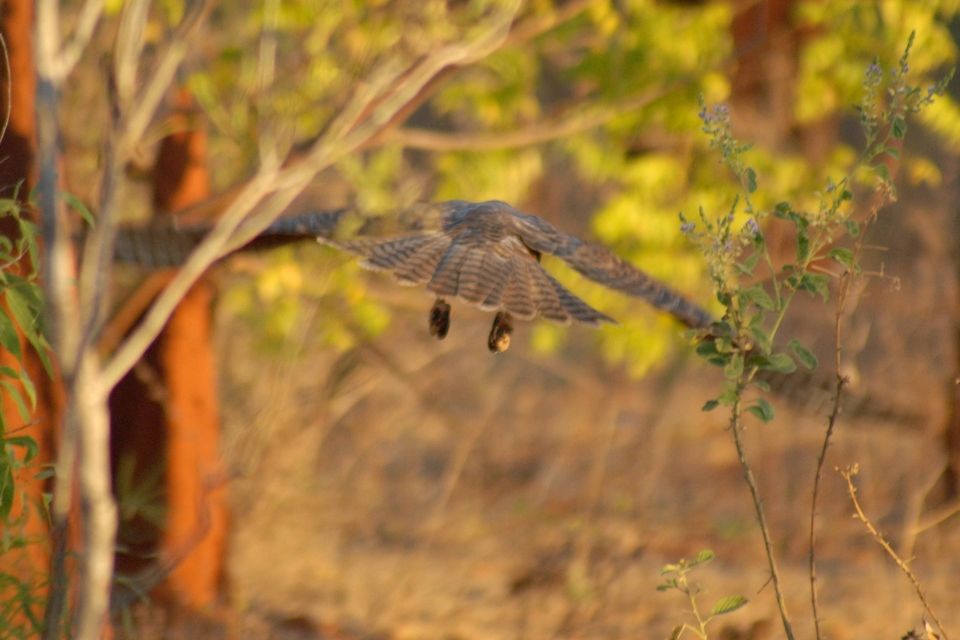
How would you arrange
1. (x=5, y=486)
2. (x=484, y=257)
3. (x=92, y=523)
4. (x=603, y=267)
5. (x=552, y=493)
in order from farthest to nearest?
(x=552, y=493) → (x=603, y=267) → (x=484, y=257) → (x=5, y=486) → (x=92, y=523)

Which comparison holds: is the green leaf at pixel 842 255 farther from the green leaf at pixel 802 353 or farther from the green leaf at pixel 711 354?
A: the green leaf at pixel 711 354

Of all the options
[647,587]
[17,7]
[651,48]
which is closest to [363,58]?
[17,7]

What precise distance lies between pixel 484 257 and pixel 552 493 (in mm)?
6950

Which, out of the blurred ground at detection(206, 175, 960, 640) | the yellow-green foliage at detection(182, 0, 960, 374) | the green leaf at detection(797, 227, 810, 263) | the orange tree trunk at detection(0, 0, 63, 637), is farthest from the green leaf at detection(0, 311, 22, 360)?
the yellow-green foliage at detection(182, 0, 960, 374)

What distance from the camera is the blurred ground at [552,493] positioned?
7504 millimetres

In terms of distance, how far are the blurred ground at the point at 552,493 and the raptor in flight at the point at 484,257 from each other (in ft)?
4.25

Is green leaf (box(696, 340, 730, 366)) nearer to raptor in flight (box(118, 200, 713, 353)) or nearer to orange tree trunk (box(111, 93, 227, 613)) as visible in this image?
raptor in flight (box(118, 200, 713, 353))

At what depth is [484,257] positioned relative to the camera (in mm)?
3971

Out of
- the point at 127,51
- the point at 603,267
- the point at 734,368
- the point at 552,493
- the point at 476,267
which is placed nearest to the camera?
the point at 127,51

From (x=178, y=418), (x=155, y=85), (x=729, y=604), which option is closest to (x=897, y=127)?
(x=729, y=604)

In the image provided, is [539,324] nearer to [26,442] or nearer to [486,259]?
[486,259]

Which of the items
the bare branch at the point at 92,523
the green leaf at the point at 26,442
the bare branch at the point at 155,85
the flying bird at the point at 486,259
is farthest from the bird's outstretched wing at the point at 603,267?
the bare branch at the point at 92,523

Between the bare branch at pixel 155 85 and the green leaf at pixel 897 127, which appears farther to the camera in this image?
the green leaf at pixel 897 127

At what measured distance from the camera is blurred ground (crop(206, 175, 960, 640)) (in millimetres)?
7504
